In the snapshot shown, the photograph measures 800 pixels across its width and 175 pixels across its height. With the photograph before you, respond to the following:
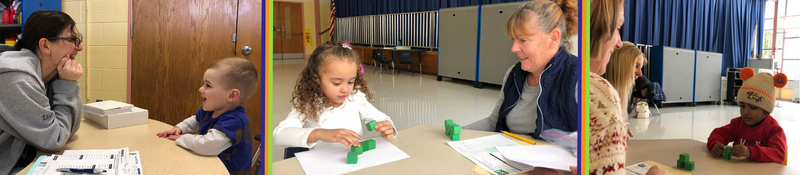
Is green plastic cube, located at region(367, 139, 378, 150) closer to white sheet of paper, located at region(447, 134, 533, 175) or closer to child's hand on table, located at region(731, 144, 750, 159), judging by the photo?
white sheet of paper, located at region(447, 134, 533, 175)

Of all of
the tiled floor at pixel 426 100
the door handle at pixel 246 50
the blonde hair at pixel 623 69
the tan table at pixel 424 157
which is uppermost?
the door handle at pixel 246 50

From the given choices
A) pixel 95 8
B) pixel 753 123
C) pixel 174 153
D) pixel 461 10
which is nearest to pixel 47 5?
pixel 95 8

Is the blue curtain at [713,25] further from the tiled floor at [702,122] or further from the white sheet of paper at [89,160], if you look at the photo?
the white sheet of paper at [89,160]

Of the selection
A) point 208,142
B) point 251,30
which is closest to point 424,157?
point 208,142

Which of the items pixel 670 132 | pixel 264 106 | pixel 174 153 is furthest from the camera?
pixel 670 132

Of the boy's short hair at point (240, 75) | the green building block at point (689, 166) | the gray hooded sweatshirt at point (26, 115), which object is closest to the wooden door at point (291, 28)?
the boy's short hair at point (240, 75)

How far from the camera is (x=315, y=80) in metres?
0.67

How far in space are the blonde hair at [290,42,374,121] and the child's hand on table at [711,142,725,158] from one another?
3.88ft

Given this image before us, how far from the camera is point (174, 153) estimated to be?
1.12 metres

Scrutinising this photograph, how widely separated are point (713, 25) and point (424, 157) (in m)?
1.05

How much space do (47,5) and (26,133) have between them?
1.67m

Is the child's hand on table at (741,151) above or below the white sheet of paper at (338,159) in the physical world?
below

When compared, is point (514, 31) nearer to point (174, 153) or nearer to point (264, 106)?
point (264, 106)

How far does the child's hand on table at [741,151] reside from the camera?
1.17 metres
